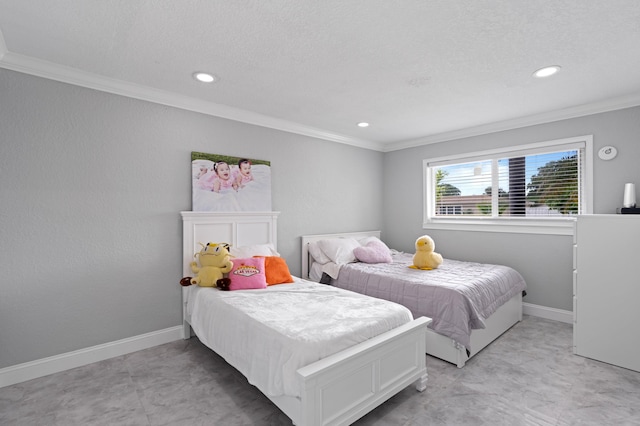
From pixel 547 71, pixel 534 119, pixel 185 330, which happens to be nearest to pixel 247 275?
pixel 185 330

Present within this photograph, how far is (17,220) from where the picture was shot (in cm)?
229

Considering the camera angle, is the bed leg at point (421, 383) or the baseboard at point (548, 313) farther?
the baseboard at point (548, 313)

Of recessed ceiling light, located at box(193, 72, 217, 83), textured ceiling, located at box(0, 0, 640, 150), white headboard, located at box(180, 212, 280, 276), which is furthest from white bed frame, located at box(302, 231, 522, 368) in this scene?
recessed ceiling light, located at box(193, 72, 217, 83)

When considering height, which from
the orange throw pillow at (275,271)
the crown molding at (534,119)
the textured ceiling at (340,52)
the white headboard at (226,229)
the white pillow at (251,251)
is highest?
the textured ceiling at (340,52)

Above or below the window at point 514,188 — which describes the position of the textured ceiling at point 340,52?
above

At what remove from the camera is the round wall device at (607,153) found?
3.16 m

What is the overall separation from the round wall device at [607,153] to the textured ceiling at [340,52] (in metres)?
0.43

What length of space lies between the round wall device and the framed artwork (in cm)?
366

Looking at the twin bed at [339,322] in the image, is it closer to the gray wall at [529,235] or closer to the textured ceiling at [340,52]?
the gray wall at [529,235]

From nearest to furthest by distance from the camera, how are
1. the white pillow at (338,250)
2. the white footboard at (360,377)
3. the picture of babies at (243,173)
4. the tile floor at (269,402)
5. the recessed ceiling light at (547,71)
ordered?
the white footboard at (360,377) < the tile floor at (269,402) < the recessed ceiling light at (547,71) < the picture of babies at (243,173) < the white pillow at (338,250)

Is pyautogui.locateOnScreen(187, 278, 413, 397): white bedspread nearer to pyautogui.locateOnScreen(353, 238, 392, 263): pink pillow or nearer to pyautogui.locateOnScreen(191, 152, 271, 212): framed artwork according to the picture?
pyautogui.locateOnScreen(191, 152, 271, 212): framed artwork

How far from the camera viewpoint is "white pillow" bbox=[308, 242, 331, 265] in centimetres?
389

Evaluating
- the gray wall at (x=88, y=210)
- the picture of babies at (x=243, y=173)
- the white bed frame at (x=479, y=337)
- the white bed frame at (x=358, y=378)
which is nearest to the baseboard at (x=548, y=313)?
the white bed frame at (x=479, y=337)

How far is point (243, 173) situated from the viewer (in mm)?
3463
